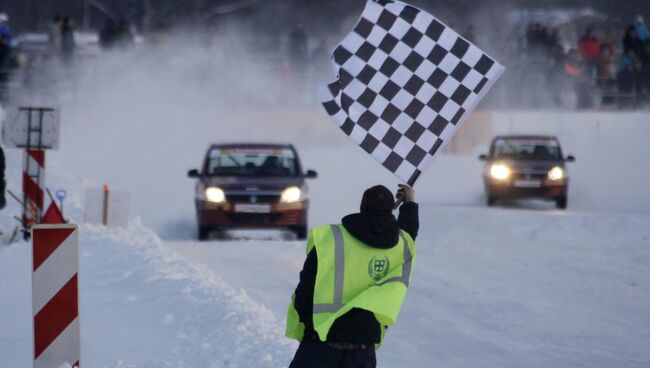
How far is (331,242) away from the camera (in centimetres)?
560

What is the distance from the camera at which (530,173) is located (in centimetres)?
2256

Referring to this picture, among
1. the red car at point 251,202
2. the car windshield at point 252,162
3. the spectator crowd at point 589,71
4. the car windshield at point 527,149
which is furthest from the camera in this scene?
the spectator crowd at point 589,71

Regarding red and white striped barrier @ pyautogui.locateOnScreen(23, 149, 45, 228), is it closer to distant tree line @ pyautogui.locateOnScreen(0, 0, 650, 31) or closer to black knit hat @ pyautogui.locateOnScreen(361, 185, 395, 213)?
black knit hat @ pyautogui.locateOnScreen(361, 185, 395, 213)

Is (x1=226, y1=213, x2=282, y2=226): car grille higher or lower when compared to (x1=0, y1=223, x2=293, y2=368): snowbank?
higher

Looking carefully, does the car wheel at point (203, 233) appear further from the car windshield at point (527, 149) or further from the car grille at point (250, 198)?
the car windshield at point (527, 149)

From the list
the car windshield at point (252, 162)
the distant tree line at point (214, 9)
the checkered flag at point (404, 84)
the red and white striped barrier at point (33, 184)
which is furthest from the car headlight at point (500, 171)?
the distant tree line at point (214, 9)

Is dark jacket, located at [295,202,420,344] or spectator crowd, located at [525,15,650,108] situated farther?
spectator crowd, located at [525,15,650,108]

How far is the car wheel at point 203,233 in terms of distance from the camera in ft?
57.6

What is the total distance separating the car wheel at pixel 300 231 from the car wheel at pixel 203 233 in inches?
47.7

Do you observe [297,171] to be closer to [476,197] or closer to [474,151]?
[476,197]

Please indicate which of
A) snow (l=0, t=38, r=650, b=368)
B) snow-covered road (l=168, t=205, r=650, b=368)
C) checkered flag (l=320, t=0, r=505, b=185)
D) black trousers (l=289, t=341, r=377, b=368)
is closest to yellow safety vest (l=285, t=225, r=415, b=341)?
black trousers (l=289, t=341, r=377, b=368)

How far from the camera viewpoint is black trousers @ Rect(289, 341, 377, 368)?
5633 mm

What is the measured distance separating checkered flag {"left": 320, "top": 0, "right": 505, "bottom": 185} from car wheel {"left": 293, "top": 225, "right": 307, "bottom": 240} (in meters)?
10.5

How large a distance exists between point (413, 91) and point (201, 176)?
1130 centimetres
